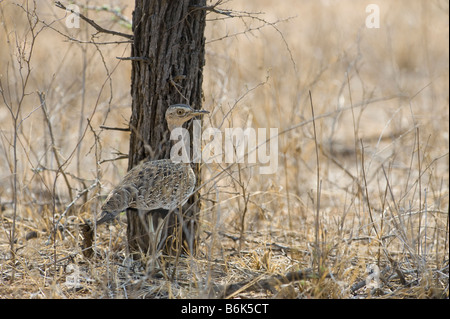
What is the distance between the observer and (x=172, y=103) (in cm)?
391

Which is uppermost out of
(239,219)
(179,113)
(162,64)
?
(162,64)

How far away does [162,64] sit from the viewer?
3795mm

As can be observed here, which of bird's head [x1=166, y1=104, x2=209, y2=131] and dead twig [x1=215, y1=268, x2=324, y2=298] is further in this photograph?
bird's head [x1=166, y1=104, x2=209, y2=131]

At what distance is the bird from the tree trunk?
0.12m

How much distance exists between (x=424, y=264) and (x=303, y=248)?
1.11 meters

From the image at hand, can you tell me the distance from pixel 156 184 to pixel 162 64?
84 centimetres

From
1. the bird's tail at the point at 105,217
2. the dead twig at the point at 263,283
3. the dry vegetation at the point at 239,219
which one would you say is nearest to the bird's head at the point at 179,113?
the dry vegetation at the point at 239,219

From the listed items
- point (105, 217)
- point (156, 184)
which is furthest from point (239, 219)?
point (105, 217)

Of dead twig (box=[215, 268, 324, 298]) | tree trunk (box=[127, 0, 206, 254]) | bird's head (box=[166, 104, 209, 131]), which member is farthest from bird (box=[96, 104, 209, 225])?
dead twig (box=[215, 268, 324, 298])

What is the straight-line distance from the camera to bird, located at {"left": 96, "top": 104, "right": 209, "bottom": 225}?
3650 millimetres

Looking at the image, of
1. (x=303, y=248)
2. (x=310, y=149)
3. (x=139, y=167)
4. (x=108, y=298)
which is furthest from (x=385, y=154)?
(x=108, y=298)

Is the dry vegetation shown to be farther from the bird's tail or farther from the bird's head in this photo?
the bird's head

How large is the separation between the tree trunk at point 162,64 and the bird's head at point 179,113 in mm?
86

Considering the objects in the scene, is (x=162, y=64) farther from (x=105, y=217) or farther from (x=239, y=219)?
(x=239, y=219)
